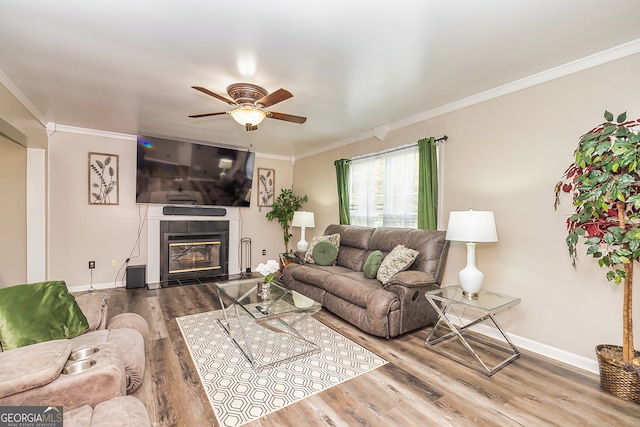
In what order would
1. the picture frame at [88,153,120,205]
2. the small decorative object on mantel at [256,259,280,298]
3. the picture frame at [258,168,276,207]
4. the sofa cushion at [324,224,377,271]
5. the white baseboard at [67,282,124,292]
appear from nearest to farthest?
the small decorative object on mantel at [256,259,280,298] < the sofa cushion at [324,224,377,271] < the white baseboard at [67,282,124,292] < the picture frame at [88,153,120,205] < the picture frame at [258,168,276,207]

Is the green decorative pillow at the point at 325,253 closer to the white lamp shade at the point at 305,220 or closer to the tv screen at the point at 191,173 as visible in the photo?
the white lamp shade at the point at 305,220

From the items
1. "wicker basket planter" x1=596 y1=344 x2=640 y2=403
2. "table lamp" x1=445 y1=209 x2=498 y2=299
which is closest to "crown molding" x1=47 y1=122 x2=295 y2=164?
"table lamp" x1=445 y1=209 x2=498 y2=299

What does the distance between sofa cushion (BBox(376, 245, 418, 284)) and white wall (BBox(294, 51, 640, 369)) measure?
55 centimetres

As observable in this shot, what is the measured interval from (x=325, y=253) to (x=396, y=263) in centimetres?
124

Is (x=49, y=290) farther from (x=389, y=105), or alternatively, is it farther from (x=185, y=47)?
(x=389, y=105)

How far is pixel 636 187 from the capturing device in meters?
1.99

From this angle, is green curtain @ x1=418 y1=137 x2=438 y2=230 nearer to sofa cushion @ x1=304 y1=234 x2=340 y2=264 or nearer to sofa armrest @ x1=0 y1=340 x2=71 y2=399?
sofa cushion @ x1=304 y1=234 x2=340 y2=264

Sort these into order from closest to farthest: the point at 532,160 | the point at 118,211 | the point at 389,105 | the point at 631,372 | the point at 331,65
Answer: the point at 631,372, the point at 331,65, the point at 532,160, the point at 389,105, the point at 118,211

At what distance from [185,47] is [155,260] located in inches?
151

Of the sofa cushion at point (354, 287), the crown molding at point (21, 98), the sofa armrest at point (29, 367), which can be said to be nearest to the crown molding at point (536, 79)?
the sofa cushion at point (354, 287)

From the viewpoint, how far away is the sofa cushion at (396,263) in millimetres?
3236

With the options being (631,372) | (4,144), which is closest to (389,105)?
(631,372)

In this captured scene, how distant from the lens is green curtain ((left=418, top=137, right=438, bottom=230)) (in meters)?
3.55

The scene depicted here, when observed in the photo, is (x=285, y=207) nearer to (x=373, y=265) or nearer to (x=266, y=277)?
(x=373, y=265)
